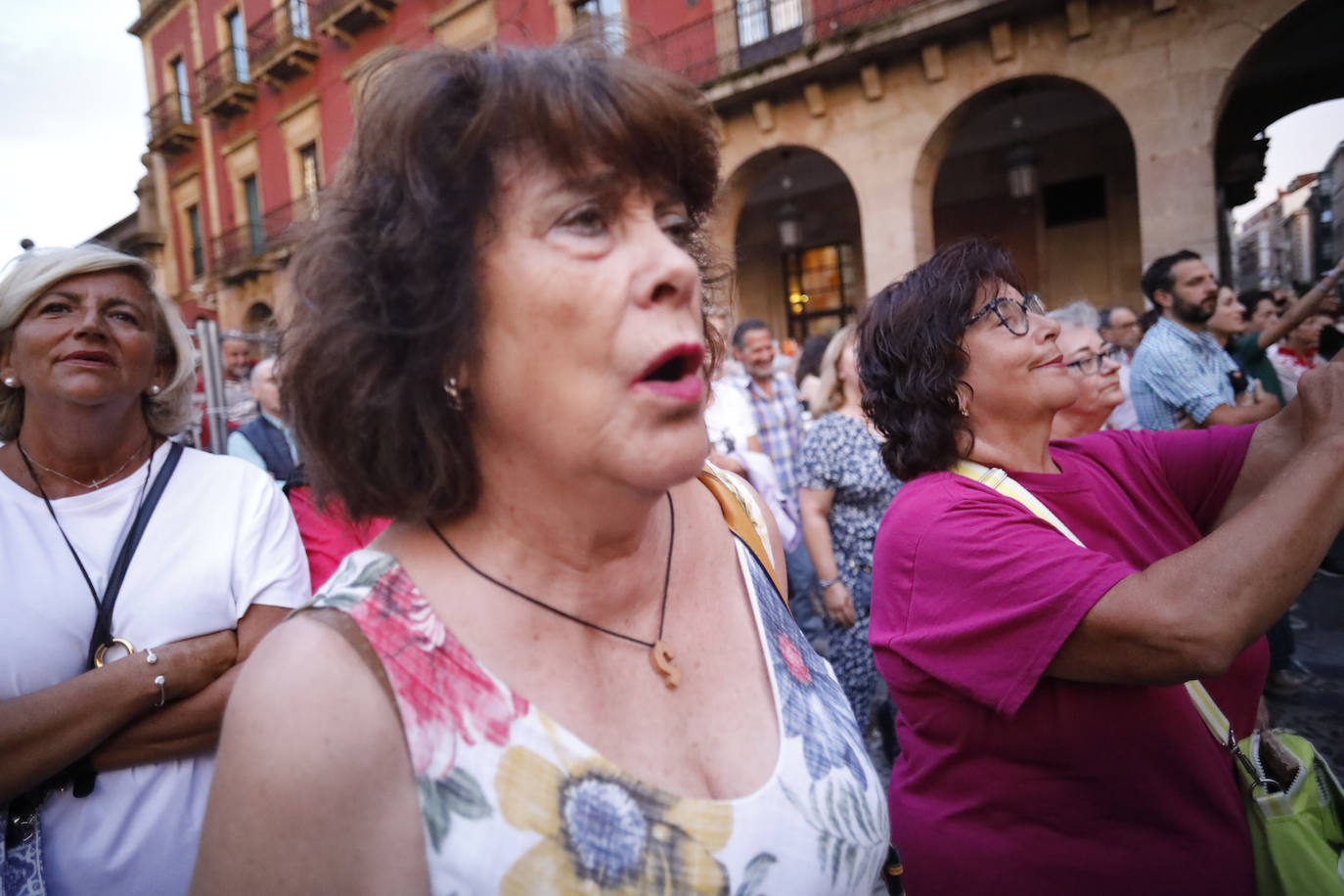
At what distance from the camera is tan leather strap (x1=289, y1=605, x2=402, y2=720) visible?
0.95 metres

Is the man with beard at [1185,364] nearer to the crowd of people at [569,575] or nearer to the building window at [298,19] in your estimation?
the crowd of people at [569,575]

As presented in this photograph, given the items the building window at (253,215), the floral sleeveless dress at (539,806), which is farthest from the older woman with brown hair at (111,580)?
the building window at (253,215)

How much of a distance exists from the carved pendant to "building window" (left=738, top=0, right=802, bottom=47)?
37.1ft

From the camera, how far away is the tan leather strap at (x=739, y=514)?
1.49 metres

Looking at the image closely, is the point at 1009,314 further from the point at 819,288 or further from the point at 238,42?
the point at 238,42

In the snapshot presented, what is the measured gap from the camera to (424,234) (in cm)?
108

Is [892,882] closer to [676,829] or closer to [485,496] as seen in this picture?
[676,829]

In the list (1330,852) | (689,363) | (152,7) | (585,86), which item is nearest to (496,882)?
(689,363)

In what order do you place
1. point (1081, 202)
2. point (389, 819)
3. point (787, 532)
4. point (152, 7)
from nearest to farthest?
1. point (389, 819)
2. point (787, 532)
3. point (1081, 202)
4. point (152, 7)

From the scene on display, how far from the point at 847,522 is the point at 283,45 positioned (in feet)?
63.2

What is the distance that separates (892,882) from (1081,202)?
13.9 meters

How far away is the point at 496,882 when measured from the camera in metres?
0.94

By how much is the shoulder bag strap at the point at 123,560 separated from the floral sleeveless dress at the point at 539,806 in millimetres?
1062

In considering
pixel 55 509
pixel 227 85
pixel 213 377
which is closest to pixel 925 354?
pixel 55 509
